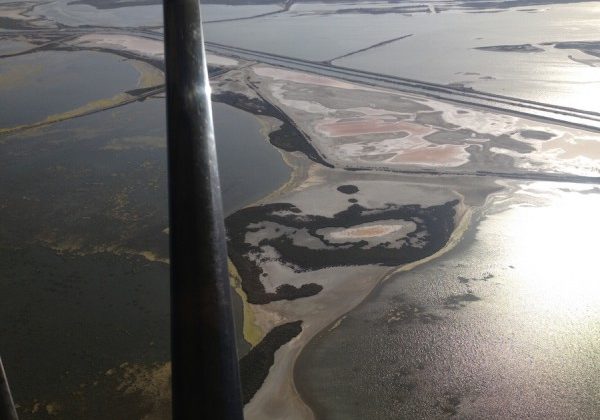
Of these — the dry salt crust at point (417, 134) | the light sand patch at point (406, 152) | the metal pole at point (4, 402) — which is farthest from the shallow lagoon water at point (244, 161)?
the metal pole at point (4, 402)

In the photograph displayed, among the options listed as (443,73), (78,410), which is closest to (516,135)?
(443,73)

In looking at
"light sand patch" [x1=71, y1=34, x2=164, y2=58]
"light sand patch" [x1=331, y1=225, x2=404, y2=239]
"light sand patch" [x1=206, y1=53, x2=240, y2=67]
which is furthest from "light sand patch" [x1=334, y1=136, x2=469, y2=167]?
"light sand patch" [x1=71, y1=34, x2=164, y2=58]

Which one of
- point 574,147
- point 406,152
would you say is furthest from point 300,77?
point 574,147

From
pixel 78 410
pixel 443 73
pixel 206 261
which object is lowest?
pixel 78 410

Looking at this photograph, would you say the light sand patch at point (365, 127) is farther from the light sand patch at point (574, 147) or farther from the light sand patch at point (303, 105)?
the light sand patch at point (574, 147)

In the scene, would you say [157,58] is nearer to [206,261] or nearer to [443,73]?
[443,73]

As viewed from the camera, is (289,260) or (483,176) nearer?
(289,260)
